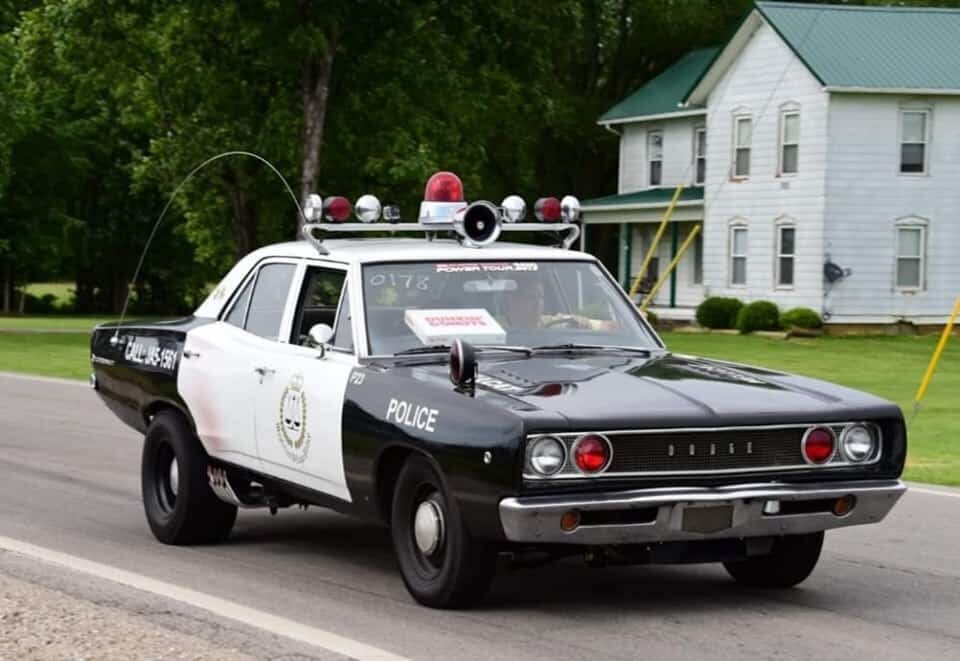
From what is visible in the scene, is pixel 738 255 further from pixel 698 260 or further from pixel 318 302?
pixel 318 302

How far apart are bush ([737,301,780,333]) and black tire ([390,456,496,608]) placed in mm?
35581

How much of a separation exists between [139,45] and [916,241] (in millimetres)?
18734

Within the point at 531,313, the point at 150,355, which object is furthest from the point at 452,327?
the point at 150,355

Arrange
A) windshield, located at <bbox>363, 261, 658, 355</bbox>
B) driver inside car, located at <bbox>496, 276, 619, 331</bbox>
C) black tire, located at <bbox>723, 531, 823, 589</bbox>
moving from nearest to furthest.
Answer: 1. black tire, located at <bbox>723, 531, 823, 589</bbox>
2. windshield, located at <bbox>363, 261, 658, 355</bbox>
3. driver inside car, located at <bbox>496, 276, 619, 331</bbox>

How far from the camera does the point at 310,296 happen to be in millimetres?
9898

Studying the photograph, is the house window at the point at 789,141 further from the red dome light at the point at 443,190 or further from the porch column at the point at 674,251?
the red dome light at the point at 443,190

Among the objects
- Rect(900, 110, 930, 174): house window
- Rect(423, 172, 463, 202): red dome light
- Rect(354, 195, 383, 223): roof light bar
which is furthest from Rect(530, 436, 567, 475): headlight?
Rect(900, 110, 930, 174): house window

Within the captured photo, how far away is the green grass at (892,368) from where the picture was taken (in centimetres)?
1697

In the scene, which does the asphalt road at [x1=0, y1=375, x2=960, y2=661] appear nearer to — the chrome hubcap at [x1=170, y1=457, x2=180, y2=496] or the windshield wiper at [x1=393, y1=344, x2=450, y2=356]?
the chrome hubcap at [x1=170, y1=457, x2=180, y2=496]

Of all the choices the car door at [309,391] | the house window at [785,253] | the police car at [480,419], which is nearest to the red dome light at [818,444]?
the police car at [480,419]

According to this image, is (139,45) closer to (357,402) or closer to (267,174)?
(267,174)

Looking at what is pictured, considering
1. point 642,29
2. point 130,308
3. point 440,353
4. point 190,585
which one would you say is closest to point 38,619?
point 190,585

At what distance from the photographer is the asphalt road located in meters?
7.68

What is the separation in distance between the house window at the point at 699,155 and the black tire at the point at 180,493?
4025 centimetres
